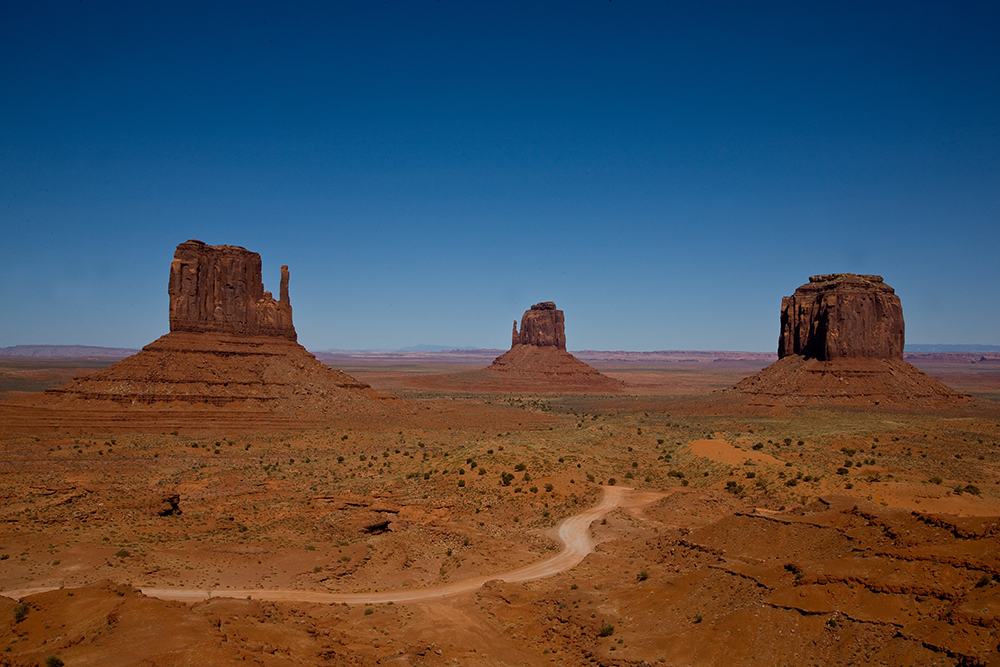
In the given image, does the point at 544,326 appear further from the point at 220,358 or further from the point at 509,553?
the point at 509,553

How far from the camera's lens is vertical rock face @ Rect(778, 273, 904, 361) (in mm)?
80688

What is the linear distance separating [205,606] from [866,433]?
158ft

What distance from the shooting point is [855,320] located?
80625 mm

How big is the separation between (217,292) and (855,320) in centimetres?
7544

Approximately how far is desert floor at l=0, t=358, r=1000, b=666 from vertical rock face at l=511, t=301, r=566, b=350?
10110cm

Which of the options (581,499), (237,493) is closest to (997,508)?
(581,499)

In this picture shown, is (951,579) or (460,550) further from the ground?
(951,579)

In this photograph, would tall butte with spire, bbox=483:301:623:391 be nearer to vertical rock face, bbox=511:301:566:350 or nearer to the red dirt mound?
vertical rock face, bbox=511:301:566:350

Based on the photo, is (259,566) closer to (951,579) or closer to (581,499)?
(581,499)

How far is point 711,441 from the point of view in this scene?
42.3 meters

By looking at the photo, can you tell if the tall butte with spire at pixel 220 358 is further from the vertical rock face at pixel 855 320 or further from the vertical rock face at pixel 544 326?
the vertical rock face at pixel 544 326

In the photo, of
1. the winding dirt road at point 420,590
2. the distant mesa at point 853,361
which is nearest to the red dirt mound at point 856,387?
the distant mesa at point 853,361

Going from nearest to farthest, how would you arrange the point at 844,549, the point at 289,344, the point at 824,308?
the point at 844,549 < the point at 289,344 < the point at 824,308

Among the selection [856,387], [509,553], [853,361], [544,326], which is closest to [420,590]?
[509,553]
